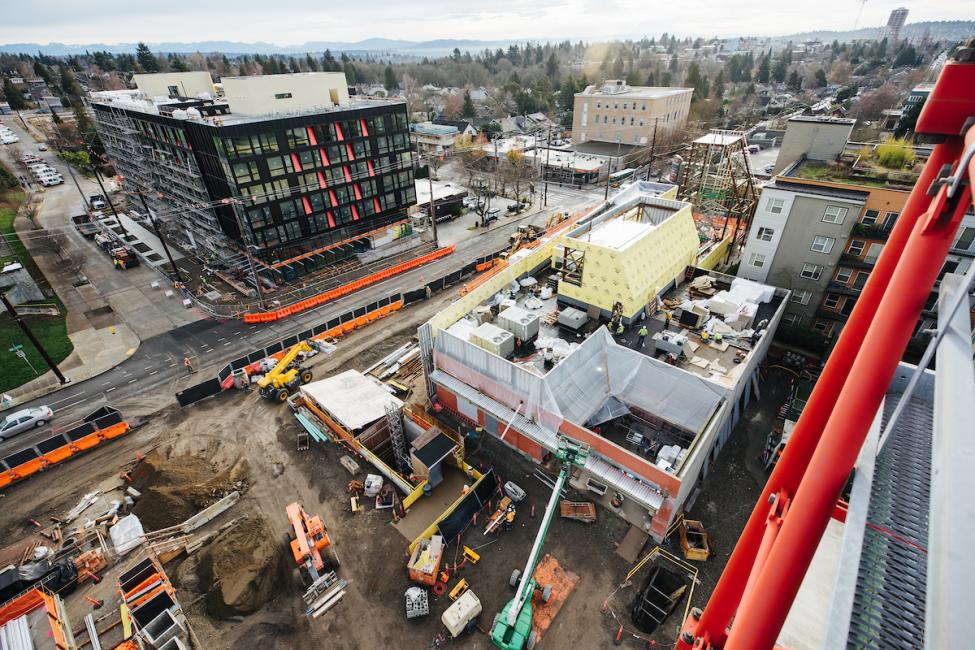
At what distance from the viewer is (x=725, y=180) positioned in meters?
48.7

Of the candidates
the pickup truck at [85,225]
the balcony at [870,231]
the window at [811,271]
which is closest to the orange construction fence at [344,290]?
the window at [811,271]

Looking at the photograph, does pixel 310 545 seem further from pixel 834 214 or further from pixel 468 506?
pixel 834 214

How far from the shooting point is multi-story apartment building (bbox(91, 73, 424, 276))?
1957 inches

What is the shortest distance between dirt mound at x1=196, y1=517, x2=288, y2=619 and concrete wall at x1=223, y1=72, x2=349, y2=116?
46.9 m

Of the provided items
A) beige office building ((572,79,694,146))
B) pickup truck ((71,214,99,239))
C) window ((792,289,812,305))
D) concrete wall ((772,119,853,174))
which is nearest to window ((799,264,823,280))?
window ((792,289,812,305))

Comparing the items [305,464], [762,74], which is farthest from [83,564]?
[762,74]

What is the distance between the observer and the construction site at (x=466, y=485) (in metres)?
23.2

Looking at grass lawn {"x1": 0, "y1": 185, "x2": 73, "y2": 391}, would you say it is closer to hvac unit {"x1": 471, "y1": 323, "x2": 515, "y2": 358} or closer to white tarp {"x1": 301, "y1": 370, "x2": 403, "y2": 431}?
white tarp {"x1": 301, "y1": 370, "x2": 403, "y2": 431}

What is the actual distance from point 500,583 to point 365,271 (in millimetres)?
44111

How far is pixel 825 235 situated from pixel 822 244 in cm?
74

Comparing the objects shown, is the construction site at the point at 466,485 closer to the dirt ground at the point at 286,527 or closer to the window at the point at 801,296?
the dirt ground at the point at 286,527

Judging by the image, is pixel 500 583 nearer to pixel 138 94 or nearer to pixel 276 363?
pixel 276 363

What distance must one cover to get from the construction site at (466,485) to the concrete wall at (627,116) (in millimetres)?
68765

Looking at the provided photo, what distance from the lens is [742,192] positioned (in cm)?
5291
